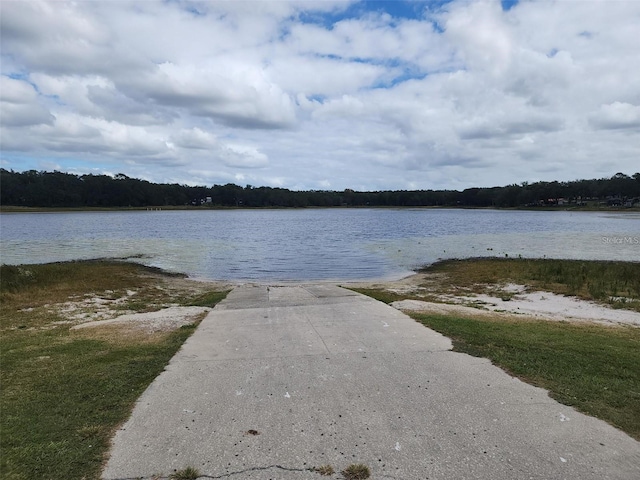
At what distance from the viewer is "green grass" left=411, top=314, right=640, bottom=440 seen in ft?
16.2

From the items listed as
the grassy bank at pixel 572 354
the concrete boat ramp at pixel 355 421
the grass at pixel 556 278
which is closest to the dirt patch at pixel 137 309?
the concrete boat ramp at pixel 355 421

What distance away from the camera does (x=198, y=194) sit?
632 ft

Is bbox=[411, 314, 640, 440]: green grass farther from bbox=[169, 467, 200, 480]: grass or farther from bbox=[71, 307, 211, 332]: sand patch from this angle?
bbox=[71, 307, 211, 332]: sand patch

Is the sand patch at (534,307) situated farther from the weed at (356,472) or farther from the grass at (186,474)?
the grass at (186,474)

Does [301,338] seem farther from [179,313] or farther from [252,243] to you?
[252,243]

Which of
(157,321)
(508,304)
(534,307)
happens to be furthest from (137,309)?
(534,307)

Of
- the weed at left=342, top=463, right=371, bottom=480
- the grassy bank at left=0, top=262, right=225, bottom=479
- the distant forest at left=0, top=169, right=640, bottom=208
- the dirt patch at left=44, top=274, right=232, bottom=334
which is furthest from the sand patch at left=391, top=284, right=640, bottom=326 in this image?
the distant forest at left=0, top=169, right=640, bottom=208

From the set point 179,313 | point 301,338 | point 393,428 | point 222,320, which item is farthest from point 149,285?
point 393,428

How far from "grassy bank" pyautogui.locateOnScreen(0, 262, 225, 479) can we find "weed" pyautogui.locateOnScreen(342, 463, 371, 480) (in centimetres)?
192

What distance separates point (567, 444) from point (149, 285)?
61.9 ft

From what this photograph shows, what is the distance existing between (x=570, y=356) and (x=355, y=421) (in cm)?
399

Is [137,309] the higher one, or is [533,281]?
[137,309]

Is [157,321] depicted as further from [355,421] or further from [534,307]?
[534,307]

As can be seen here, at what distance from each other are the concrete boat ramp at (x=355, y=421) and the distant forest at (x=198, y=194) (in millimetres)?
155773
